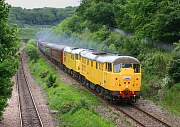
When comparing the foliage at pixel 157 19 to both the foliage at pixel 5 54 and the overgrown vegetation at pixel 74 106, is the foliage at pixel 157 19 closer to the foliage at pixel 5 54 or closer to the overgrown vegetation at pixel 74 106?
the overgrown vegetation at pixel 74 106

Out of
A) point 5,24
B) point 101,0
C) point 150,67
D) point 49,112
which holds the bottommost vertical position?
point 49,112

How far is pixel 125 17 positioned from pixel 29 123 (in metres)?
31.8

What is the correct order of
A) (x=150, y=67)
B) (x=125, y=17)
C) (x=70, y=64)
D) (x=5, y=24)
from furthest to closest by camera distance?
(x=125, y=17), (x=70, y=64), (x=150, y=67), (x=5, y=24)

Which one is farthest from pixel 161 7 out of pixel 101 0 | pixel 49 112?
pixel 101 0

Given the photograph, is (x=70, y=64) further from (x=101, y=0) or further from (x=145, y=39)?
(x=101, y=0)

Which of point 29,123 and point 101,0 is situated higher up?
point 101,0

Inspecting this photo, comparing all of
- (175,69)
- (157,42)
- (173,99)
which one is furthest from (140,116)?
(157,42)

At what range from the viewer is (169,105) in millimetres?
23453

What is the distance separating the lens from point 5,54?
18.4 meters

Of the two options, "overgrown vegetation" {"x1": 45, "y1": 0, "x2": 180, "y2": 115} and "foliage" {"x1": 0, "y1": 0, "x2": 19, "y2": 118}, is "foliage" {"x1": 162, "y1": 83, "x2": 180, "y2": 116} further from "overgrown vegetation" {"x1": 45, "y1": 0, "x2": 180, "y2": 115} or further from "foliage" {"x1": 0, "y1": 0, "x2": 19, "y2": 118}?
"foliage" {"x1": 0, "y1": 0, "x2": 19, "y2": 118}

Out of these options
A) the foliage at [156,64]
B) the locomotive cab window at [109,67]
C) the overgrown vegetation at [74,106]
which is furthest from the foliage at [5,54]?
the foliage at [156,64]

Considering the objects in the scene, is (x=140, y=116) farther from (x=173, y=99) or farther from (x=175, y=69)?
(x=175, y=69)

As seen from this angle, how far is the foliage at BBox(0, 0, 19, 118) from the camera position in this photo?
17625 mm

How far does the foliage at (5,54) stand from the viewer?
57.8ft
